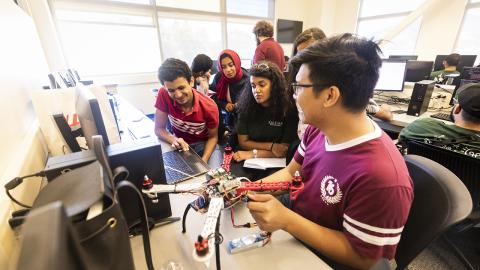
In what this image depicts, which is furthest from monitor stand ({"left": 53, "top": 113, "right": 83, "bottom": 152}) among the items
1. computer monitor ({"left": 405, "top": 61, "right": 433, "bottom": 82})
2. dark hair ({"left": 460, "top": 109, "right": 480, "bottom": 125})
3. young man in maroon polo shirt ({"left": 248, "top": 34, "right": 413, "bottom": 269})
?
computer monitor ({"left": 405, "top": 61, "right": 433, "bottom": 82})

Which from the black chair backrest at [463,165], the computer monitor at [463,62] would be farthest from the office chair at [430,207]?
the computer monitor at [463,62]

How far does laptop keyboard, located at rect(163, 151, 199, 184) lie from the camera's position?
3.58 ft

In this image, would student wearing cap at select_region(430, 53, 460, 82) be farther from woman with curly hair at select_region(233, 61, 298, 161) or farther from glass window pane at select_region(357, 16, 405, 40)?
woman with curly hair at select_region(233, 61, 298, 161)

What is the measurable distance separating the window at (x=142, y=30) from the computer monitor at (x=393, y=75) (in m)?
3.32

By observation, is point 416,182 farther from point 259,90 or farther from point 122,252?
point 259,90

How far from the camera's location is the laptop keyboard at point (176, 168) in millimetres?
1091

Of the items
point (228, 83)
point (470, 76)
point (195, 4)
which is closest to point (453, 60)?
point (470, 76)

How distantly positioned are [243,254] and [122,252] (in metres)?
0.40

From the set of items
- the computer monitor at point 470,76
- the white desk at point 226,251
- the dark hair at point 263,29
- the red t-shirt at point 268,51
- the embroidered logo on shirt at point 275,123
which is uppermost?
the dark hair at point 263,29

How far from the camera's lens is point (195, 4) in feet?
16.4

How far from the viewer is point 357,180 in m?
0.70

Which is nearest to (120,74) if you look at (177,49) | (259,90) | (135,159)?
(177,49)

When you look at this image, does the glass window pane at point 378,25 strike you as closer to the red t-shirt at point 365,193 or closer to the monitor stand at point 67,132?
the red t-shirt at point 365,193

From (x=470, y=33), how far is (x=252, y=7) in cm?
484
